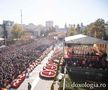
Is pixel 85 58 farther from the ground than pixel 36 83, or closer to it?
farther from the ground

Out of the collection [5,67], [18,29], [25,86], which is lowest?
[25,86]

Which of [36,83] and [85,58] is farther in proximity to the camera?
[85,58]

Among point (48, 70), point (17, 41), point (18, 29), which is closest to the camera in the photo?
point (48, 70)

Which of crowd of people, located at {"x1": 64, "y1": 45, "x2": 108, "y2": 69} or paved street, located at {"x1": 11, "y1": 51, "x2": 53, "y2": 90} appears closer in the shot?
paved street, located at {"x1": 11, "y1": 51, "x2": 53, "y2": 90}

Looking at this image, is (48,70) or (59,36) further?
(59,36)

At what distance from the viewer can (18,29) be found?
79.7 metres

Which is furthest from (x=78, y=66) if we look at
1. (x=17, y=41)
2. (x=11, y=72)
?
(x=17, y=41)

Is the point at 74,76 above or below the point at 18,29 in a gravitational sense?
below

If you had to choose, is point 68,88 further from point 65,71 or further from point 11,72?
point 11,72

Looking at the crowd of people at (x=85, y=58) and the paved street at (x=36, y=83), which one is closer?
the paved street at (x=36, y=83)

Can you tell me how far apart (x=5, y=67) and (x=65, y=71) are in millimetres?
8981

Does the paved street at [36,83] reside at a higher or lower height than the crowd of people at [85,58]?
lower

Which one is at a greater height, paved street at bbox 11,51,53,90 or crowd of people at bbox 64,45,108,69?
crowd of people at bbox 64,45,108,69

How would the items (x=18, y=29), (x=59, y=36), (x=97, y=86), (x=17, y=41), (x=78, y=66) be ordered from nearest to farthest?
(x=97, y=86), (x=78, y=66), (x=17, y=41), (x=18, y=29), (x=59, y=36)
